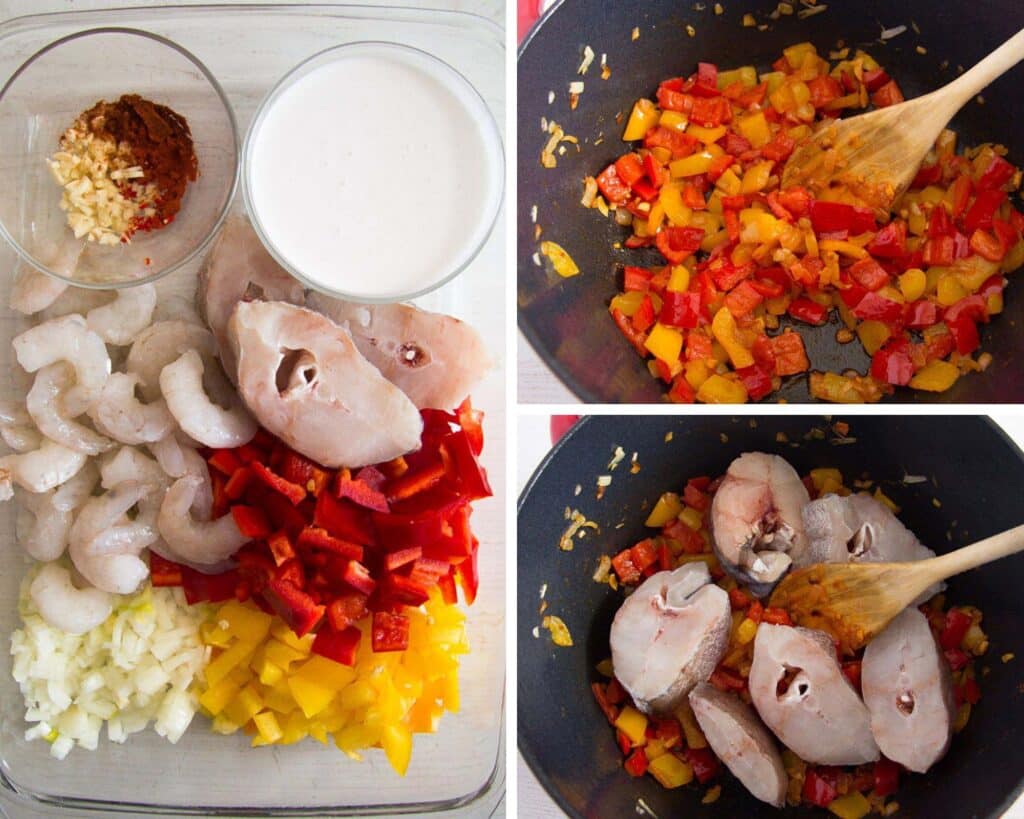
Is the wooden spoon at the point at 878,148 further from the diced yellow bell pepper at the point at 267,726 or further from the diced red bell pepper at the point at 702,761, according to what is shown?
the diced yellow bell pepper at the point at 267,726

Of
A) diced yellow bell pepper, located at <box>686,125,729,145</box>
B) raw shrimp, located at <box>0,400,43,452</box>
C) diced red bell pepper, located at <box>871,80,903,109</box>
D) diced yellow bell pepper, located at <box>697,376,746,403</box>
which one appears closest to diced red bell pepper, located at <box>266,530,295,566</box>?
raw shrimp, located at <box>0,400,43,452</box>

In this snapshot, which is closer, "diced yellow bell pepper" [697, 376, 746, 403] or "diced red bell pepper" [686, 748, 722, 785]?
"diced red bell pepper" [686, 748, 722, 785]

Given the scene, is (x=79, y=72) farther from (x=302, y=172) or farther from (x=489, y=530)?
(x=489, y=530)

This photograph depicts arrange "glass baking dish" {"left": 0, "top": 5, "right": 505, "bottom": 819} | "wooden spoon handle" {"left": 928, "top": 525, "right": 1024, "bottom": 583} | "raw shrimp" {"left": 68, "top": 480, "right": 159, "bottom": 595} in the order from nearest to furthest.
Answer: "wooden spoon handle" {"left": 928, "top": 525, "right": 1024, "bottom": 583} → "raw shrimp" {"left": 68, "top": 480, "right": 159, "bottom": 595} → "glass baking dish" {"left": 0, "top": 5, "right": 505, "bottom": 819}

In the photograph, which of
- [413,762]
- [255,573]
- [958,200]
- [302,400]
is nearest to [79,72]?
[302,400]

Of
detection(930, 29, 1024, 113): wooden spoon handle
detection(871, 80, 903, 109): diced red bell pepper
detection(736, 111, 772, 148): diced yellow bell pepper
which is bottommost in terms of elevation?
detection(736, 111, 772, 148): diced yellow bell pepper

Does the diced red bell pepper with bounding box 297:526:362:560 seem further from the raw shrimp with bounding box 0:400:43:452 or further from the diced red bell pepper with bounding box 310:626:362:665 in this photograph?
the raw shrimp with bounding box 0:400:43:452

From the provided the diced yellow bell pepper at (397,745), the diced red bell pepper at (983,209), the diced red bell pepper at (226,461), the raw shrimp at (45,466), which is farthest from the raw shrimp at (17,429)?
the diced red bell pepper at (983,209)
